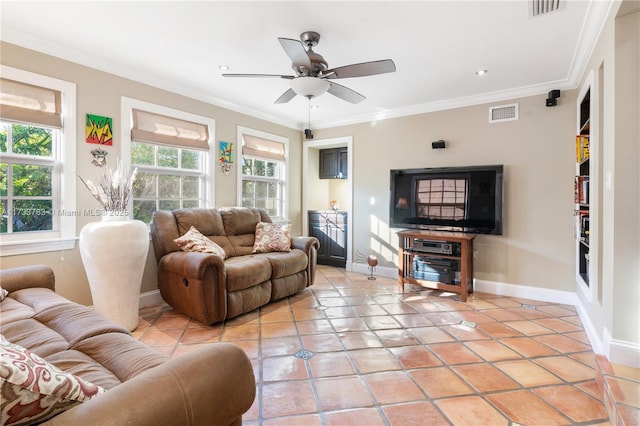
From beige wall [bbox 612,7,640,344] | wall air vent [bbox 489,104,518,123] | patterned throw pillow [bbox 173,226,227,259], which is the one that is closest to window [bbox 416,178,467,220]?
wall air vent [bbox 489,104,518,123]

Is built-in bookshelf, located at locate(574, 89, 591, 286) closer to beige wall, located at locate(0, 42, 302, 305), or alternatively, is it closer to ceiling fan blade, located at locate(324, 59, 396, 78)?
ceiling fan blade, located at locate(324, 59, 396, 78)

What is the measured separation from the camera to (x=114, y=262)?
8.48 ft

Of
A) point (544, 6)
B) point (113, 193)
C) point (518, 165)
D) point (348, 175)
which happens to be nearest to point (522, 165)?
point (518, 165)

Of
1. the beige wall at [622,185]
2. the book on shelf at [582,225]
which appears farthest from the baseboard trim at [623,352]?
the book on shelf at [582,225]

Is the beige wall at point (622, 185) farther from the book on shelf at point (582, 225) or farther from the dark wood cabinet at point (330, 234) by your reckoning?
the dark wood cabinet at point (330, 234)

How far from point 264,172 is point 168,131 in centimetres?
170

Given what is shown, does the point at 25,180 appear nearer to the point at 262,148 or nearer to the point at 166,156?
the point at 166,156

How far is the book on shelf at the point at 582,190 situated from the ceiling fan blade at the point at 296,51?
2905 millimetres

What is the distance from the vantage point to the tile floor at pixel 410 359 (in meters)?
1.68

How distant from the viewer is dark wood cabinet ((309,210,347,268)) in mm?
5207

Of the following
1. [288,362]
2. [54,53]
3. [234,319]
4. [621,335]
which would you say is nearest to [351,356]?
[288,362]

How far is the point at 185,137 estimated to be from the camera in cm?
373

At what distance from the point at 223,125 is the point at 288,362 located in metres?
3.22

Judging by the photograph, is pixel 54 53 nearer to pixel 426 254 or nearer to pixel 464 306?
pixel 426 254
